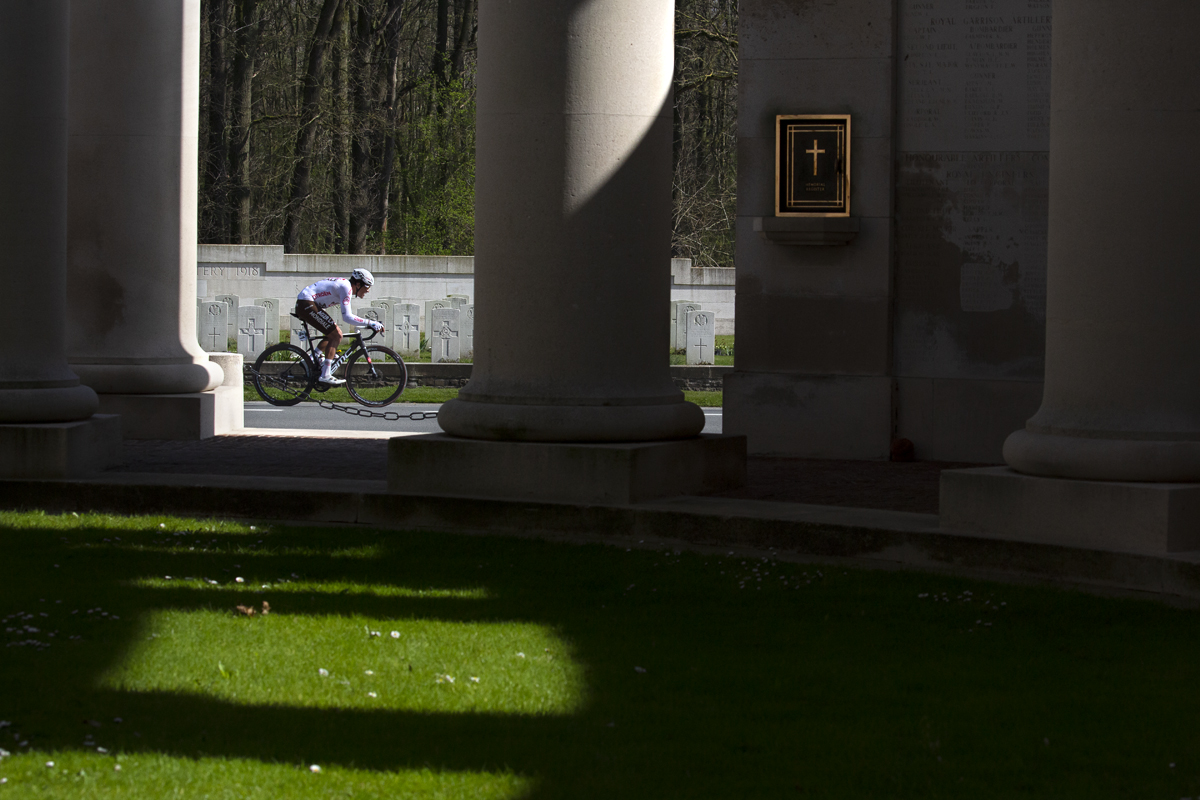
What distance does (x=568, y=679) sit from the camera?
19.7 feet

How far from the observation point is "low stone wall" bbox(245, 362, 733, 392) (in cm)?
2536

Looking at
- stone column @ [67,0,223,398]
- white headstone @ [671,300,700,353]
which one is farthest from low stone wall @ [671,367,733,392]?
stone column @ [67,0,223,398]

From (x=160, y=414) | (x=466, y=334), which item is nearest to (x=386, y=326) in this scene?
(x=466, y=334)

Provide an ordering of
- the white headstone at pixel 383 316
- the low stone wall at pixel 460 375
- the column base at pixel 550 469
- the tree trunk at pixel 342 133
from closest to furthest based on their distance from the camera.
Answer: the column base at pixel 550 469, the low stone wall at pixel 460 375, the white headstone at pixel 383 316, the tree trunk at pixel 342 133

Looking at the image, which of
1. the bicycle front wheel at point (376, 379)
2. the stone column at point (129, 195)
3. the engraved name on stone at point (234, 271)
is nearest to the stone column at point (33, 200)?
the stone column at point (129, 195)

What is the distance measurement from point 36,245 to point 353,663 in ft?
19.1

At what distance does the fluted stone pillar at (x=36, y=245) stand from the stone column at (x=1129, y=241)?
629cm

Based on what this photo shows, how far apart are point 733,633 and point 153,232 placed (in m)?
8.45

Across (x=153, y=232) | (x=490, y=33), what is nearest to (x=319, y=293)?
(x=153, y=232)

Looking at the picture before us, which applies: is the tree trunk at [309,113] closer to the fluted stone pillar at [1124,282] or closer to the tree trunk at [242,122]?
the tree trunk at [242,122]

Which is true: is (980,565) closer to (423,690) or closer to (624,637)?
(624,637)

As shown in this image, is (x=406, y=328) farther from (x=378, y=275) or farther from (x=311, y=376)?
(x=311, y=376)

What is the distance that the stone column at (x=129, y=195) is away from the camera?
13.5 meters

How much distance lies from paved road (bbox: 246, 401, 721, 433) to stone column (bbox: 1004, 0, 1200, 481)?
965 cm
